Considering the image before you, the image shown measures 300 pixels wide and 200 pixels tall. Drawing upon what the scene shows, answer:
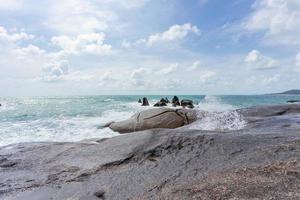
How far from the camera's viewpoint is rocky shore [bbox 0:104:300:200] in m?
4.07

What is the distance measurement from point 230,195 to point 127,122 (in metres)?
13.5

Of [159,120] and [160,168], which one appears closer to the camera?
[160,168]

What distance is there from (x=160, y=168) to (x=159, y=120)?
10.5 metres

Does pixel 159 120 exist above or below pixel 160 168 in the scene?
below

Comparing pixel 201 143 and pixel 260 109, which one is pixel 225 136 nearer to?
pixel 201 143

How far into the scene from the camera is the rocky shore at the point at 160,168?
4066mm

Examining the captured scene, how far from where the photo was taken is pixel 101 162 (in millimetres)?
6176

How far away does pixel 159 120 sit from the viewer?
16.0 meters

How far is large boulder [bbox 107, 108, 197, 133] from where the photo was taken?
1583 centimetres

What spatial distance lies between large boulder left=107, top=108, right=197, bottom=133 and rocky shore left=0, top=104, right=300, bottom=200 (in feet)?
27.0

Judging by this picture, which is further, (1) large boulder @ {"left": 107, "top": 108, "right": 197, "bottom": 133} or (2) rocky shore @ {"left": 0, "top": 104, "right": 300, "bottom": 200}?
(1) large boulder @ {"left": 107, "top": 108, "right": 197, "bottom": 133}

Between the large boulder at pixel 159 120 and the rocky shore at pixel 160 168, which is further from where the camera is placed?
the large boulder at pixel 159 120

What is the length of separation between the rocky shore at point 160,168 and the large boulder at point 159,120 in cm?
822

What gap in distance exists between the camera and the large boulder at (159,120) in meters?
15.8
